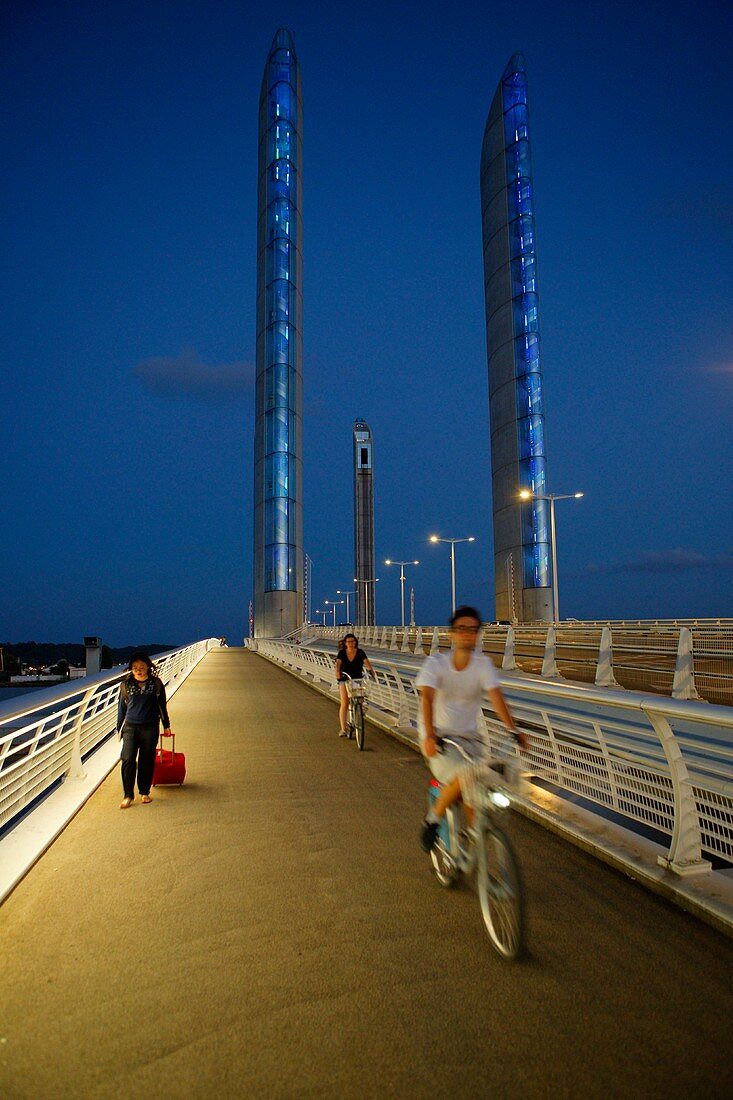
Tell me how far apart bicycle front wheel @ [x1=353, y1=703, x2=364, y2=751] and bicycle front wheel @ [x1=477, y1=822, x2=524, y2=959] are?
→ 292 inches

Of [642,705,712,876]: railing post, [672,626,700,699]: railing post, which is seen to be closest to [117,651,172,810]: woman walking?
[642,705,712,876]: railing post

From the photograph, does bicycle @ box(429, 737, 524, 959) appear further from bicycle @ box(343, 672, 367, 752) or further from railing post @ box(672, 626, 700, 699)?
railing post @ box(672, 626, 700, 699)

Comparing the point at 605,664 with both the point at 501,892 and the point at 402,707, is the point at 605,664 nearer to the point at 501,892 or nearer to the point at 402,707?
the point at 402,707

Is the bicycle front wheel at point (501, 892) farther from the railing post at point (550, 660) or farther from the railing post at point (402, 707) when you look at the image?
the railing post at point (550, 660)

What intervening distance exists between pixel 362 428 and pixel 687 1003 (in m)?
139

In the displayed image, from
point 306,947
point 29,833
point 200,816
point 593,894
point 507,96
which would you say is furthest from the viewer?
point 507,96

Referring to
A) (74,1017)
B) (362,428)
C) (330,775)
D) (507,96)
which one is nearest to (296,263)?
(507,96)

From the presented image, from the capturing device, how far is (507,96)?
84.4 m

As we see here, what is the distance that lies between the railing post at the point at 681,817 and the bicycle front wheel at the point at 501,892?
5.26ft

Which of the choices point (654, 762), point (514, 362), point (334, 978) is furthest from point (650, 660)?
point (514, 362)

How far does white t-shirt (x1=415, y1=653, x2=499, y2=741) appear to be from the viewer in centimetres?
489

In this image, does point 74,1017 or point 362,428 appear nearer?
point 74,1017

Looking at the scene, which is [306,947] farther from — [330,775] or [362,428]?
[362,428]

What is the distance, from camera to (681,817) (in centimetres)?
520
